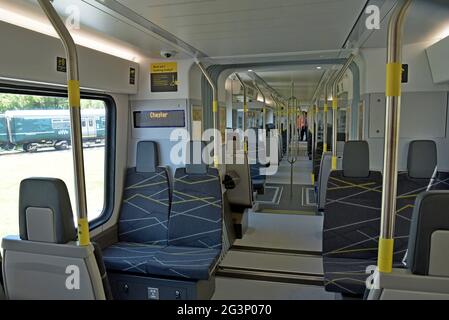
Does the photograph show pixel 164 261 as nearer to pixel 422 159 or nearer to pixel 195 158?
pixel 195 158

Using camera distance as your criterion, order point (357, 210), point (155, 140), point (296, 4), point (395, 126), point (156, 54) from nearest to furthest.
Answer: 1. point (395, 126)
2. point (296, 4)
3. point (357, 210)
4. point (156, 54)
5. point (155, 140)

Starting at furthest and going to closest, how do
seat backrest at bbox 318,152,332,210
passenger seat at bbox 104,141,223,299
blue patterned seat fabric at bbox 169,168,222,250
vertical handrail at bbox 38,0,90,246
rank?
seat backrest at bbox 318,152,332,210 → blue patterned seat fabric at bbox 169,168,222,250 → passenger seat at bbox 104,141,223,299 → vertical handrail at bbox 38,0,90,246

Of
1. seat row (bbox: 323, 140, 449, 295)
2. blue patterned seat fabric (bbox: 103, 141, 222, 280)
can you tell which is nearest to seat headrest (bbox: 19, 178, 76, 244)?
blue patterned seat fabric (bbox: 103, 141, 222, 280)

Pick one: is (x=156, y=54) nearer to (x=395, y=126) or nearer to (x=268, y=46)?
(x=268, y=46)

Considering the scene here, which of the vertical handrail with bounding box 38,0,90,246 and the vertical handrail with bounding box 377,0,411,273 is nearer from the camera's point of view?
the vertical handrail with bounding box 377,0,411,273

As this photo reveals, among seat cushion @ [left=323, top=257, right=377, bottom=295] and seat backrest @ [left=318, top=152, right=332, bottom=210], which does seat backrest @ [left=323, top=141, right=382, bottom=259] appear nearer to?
seat cushion @ [left=323, top=257, right=377, bottom=295]

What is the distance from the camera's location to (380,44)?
317cm

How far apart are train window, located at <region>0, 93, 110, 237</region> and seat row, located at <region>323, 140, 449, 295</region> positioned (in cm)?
232

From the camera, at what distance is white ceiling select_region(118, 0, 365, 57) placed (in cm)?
201

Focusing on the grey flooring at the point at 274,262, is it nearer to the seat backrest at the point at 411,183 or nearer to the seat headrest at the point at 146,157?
the seat backrest at the point at 411,183

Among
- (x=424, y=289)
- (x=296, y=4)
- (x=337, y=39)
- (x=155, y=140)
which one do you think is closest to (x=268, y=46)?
(x=337, y=39)

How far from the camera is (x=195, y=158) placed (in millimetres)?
3502

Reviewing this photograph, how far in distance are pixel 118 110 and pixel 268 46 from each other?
5.53ft

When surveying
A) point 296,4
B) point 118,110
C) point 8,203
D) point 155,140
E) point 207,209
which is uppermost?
point 296,4
